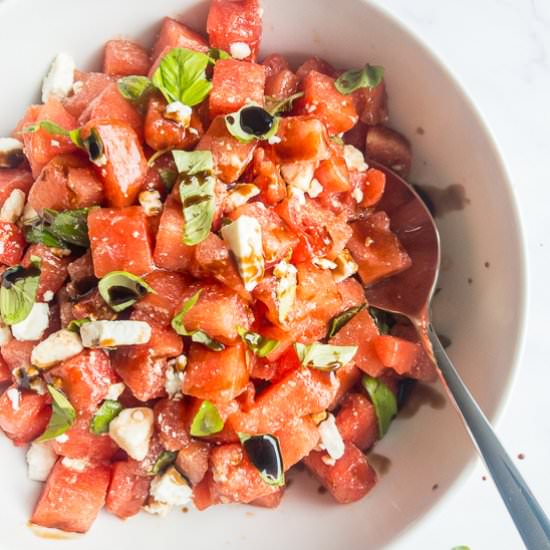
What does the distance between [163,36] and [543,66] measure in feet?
5.43

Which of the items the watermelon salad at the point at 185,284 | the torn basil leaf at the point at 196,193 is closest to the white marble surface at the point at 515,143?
the watermelon salad at the point at 185,284

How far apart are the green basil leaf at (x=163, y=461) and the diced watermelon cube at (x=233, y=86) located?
1.10 meters

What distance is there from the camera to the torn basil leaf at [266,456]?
2.09 m

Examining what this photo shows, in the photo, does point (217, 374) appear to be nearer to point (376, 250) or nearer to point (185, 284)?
point (185, 284)

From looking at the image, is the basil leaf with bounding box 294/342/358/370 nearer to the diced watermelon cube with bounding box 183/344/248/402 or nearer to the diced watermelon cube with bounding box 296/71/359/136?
the diced watermelon cube with bounding box 183/344/248/402

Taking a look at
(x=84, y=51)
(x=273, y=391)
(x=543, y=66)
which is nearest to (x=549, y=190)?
(x=543, y=66)

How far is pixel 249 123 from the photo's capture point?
2072 millimetres

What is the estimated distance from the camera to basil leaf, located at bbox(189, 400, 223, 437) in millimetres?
2047

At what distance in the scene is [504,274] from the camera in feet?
7.11

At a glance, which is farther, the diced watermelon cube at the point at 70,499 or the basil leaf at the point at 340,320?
the basil leaf at the point at 340,320

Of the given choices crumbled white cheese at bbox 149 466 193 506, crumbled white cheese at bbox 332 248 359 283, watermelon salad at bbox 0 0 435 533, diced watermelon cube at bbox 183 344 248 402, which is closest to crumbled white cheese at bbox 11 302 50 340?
watermelon salad at bbox 0 0 435 533

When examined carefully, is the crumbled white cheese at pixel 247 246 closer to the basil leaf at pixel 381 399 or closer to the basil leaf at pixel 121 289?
the basil leaf at pixel 121 289

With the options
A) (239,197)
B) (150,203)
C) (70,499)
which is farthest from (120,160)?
(70,499)

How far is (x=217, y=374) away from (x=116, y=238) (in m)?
0.50
